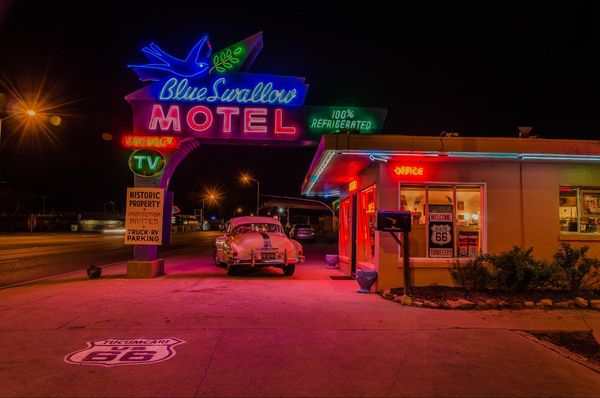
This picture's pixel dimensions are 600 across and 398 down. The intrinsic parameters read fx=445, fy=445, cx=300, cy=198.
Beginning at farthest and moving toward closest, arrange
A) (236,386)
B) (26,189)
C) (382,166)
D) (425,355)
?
(26,189) → (382,166) → (425,355) → (236,386)

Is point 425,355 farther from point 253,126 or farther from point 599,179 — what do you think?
point 253,126

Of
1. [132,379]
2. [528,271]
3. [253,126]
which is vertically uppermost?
[253,126]

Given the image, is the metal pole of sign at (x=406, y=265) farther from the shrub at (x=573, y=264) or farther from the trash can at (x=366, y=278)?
the shrub at (x=573, y=264)

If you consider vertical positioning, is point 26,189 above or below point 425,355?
above

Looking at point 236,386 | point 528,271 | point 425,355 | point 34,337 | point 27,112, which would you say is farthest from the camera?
point 27,112

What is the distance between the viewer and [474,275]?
10.3 meters

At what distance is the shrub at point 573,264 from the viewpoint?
394 inches

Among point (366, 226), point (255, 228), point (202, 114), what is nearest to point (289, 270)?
point (255, 228)

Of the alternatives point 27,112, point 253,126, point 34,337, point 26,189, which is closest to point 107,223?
point 26,189

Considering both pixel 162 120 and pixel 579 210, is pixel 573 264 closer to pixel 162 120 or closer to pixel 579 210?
pixel 579 210

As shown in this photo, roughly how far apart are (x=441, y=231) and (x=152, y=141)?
28.6 feet

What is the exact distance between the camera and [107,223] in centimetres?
6169

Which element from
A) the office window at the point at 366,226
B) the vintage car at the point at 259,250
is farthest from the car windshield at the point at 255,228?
the office window at the point at 366,226

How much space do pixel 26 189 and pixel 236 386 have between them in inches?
3264
